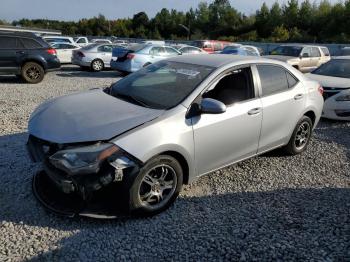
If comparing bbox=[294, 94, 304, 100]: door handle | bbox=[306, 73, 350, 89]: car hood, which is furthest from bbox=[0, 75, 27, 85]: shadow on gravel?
bbox=[294, 94, 304, 100]: door handle

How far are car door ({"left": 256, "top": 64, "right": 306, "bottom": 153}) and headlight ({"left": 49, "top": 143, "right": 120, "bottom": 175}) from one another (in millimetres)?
2247

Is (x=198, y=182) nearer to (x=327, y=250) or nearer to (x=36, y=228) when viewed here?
(x=327, y=250)

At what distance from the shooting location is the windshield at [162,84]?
3.92m

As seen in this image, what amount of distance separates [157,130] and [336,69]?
7.15 metres

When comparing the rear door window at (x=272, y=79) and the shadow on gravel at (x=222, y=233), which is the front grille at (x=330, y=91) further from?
the shadow on gravel at (x=222, y=233)

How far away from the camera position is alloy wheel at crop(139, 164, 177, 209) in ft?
11.5

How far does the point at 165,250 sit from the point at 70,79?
Result: 11.6m

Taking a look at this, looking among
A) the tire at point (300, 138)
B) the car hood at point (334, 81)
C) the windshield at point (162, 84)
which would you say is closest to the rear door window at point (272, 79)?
the tire at point (300, 138)

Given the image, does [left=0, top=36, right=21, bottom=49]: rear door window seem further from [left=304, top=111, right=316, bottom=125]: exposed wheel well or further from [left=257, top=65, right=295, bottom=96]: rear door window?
[left=304, top=111, right=316, bottom=125]: exposed wheel well

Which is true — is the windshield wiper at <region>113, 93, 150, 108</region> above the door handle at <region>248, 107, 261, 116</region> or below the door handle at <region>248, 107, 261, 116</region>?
above

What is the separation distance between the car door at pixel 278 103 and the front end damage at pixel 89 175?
82.9 inches

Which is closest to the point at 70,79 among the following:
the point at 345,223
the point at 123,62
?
the point at 123,62

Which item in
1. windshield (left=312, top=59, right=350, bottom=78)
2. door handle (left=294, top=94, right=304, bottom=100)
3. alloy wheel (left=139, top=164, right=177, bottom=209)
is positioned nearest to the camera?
alloy wheel (left=139, top=164, right=177, bottom=209)

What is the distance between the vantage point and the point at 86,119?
349 centimetres
